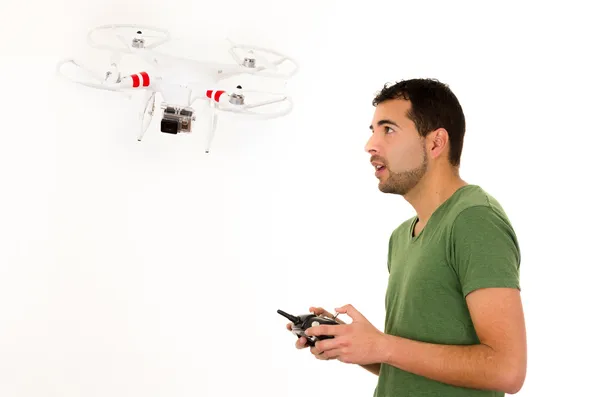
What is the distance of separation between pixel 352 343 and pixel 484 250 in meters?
0.25

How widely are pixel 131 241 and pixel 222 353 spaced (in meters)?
0.48

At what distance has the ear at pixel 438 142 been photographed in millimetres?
1242

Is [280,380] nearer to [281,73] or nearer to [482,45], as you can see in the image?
[281,73]

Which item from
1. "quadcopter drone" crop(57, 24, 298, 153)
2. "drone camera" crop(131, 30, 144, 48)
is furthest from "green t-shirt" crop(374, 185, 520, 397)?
"drone camera" crop(131, 30, 144, 48)

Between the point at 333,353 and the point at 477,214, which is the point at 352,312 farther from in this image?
the point at 477,214

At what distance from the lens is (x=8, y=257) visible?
214 cm

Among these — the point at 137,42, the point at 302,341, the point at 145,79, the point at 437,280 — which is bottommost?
the point at 302,341

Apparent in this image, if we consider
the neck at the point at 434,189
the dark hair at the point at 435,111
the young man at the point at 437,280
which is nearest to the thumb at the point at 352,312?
the young man at the point at 437,280

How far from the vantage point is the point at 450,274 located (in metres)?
1.11

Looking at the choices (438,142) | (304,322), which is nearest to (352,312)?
(304,322)

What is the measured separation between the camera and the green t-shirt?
1030mm

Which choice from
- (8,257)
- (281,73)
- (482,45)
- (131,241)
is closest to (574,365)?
(482,45)

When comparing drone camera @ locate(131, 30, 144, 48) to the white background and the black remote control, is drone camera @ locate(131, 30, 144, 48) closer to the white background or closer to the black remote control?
the white background

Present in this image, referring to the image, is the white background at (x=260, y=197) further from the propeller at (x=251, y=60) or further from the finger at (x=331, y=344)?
the finger at (x=331, y=344)
